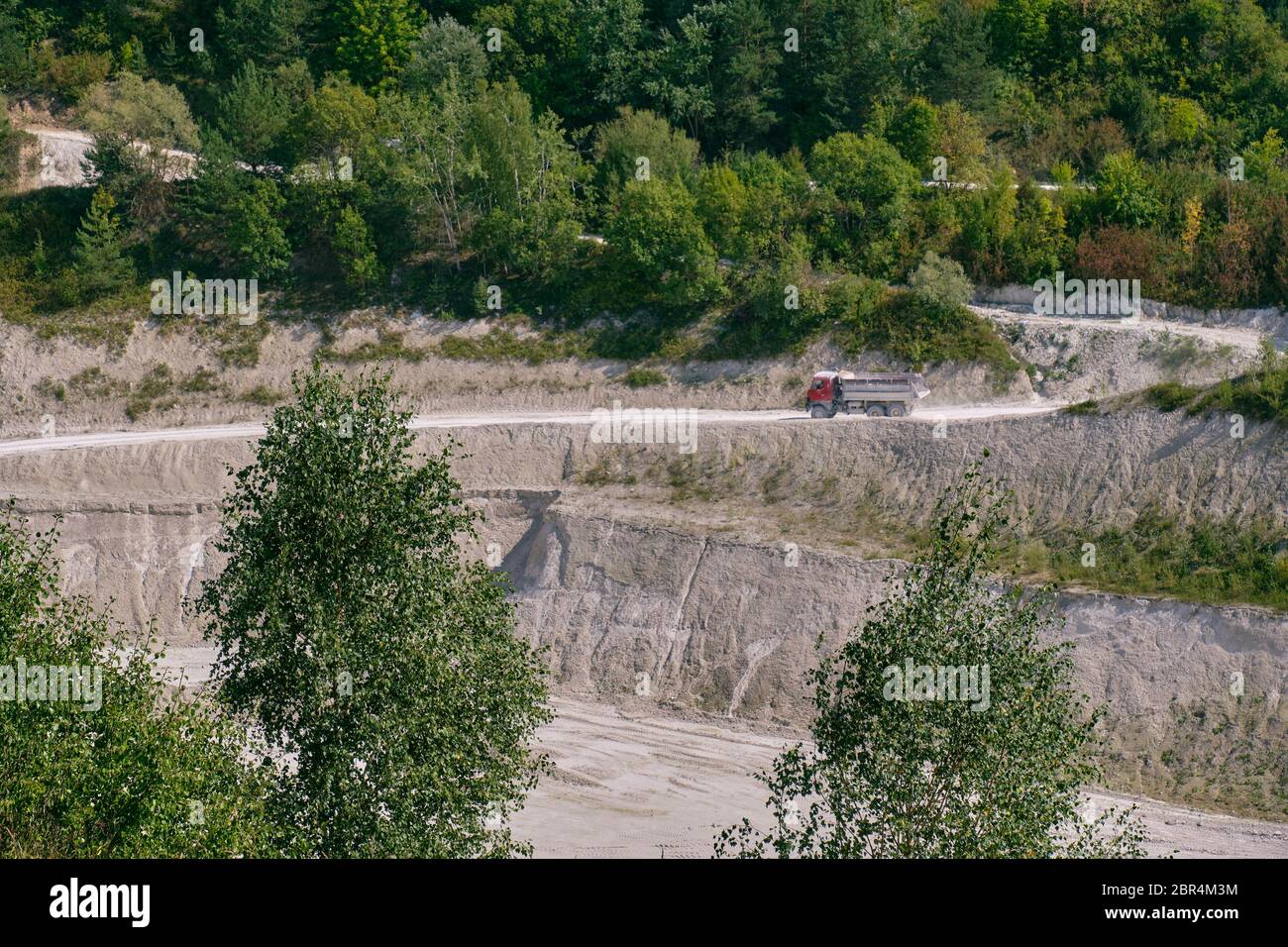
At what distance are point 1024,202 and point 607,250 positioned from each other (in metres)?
17.6

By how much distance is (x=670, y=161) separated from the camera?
71.1 meters

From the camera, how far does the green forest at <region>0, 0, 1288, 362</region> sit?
66.3 m

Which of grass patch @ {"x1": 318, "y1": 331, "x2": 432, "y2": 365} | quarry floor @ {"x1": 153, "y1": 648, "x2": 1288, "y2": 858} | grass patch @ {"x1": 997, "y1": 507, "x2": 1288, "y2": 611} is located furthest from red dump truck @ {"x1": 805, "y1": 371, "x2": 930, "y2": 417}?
grass patch @ {"x1": 318, "y1": 331, "x2": 432, "y2": 365}

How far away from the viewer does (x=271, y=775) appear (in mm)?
28719

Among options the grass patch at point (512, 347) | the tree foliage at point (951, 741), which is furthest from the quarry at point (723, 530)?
the tree foliage at point (951, 741)

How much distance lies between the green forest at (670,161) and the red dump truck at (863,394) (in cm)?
573

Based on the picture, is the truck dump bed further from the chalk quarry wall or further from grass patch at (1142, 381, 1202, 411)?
grass patch at (1142, 381, 1202, 411)

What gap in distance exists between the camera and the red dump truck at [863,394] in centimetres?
5722

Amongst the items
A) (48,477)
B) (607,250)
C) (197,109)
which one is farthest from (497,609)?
(197,109)

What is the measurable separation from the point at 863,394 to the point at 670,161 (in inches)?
737

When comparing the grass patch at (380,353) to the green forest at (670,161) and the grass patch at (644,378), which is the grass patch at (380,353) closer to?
the green forest at (670,161)

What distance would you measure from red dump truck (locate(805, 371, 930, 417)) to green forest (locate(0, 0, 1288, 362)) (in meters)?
5.73

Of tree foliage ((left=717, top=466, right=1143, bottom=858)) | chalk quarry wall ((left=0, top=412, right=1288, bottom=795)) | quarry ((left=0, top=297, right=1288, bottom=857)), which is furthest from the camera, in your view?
chalk quarry wall ((left=0, top=412, right=1288, bottom=795))

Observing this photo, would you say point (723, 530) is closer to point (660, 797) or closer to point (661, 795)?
point (661, 795)
